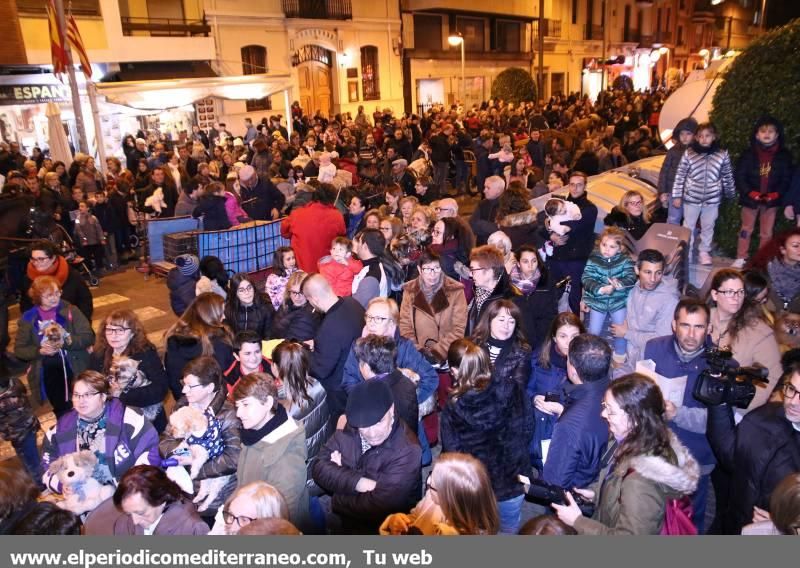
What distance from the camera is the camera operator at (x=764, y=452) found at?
9.09ft

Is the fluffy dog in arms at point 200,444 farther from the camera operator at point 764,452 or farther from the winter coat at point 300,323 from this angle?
the camera operator at point 764,452

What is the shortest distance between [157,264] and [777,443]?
26.5 feet

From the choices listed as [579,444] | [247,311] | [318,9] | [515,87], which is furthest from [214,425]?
[318,9]

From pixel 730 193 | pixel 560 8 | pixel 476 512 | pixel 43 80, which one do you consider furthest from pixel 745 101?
pixel 560 8

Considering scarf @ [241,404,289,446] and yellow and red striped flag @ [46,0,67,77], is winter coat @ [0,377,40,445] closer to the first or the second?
scarf @ [241,404,289,446]

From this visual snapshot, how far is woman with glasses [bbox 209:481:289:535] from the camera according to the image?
2617mm

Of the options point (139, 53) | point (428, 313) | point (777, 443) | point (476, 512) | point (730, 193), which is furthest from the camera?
point (139, 53)

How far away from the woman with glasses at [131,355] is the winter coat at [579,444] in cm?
277

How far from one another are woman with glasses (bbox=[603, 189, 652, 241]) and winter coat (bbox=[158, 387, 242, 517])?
480 cm

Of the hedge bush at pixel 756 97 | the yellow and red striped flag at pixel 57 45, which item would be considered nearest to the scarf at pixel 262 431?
the hedge bush at pixel 756 97

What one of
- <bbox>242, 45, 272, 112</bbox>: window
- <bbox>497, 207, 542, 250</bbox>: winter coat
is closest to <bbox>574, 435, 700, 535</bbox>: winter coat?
<bbox>497, 207, 542, 250</bbox>: winter coat

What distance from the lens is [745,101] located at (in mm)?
7789

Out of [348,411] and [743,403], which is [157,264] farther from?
[743,403]

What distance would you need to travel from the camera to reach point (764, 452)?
2.82 metres
